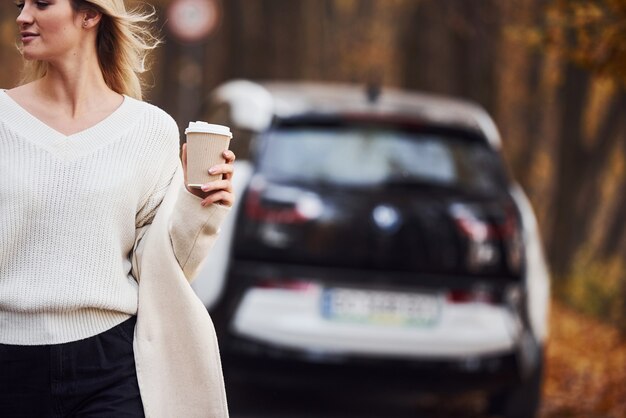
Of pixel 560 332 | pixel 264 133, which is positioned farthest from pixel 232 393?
pixel 560 332

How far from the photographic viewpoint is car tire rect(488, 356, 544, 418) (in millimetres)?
6598

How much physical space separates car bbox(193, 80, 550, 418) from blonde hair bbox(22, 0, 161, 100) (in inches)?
107

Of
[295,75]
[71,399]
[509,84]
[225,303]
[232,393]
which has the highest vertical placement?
[71,399]

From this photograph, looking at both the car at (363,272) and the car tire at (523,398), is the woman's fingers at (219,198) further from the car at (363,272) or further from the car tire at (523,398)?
the car tire at (523,398)

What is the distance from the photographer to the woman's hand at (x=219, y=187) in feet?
10.5

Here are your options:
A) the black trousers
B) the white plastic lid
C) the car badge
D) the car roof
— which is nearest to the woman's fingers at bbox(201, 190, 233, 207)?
the white plastic lid

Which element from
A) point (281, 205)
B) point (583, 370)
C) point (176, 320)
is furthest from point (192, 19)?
point (176, 320)

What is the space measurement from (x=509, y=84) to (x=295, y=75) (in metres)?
6.43

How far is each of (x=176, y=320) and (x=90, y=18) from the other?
81cm

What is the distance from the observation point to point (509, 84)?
2423 cm

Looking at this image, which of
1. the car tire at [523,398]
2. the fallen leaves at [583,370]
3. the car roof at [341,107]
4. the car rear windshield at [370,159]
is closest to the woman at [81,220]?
the car rear windshield at [370,159]

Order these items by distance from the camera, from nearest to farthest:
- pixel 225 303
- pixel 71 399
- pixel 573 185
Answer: pixel 71 399, pixel 225 303, pixel 573 185

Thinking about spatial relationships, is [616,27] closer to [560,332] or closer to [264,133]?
[264,133]

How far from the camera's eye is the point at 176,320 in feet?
11.2
